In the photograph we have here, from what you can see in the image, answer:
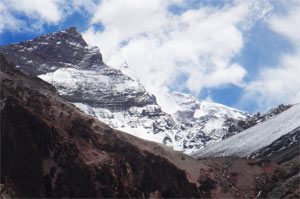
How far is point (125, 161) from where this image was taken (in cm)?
9312

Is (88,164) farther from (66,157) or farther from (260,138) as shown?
(260,138)

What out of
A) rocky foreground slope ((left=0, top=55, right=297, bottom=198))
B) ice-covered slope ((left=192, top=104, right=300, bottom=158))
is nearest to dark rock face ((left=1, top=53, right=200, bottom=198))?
rocky foreground slope ((left=0, top=55, right=297, bottom=198))

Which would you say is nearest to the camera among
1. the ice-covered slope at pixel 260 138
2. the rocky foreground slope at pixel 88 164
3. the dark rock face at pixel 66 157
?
the dark rock face at pixel 66 157

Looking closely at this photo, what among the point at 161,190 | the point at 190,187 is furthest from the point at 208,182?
the point at 161,190

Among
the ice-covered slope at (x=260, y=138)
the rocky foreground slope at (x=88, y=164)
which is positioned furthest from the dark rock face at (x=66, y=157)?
the ice-covered slope at (x=260, y=138)

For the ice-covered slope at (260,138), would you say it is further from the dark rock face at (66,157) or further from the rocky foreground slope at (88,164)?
the dark rock face at (66,157)

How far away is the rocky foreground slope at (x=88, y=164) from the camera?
75.8 m

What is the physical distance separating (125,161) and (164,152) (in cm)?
1868

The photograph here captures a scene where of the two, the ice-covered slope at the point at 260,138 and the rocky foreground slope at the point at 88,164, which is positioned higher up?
the ice-covered slope at the point at 260,138

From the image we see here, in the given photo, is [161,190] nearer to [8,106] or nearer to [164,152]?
[164,152]

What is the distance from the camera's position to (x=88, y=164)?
3216 inches

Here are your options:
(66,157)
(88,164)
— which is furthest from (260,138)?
(66,157)

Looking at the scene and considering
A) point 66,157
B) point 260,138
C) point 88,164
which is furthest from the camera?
point 260,138

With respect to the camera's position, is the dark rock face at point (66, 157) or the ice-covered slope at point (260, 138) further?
the ice-covered slope at point (260, 138)
